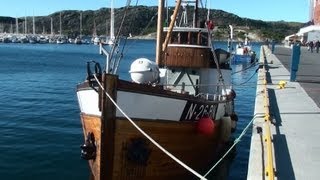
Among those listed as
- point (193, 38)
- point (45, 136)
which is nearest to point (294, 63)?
point (193, 38)

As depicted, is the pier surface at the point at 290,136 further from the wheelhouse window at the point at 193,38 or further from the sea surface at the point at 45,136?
the wheelhouse window at the point at 193,38

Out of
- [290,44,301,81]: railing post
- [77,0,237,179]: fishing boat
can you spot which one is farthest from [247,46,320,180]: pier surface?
[290,44,301,81]: railing post

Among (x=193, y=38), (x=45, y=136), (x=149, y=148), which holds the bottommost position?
(x=45, y=136)

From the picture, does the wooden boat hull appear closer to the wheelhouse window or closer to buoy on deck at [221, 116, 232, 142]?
buoy on deck at [221, 116, 232, 142]

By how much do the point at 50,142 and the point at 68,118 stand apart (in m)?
5.18

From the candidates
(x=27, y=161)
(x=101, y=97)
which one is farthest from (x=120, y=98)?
(x=27, y=161)

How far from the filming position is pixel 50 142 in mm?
18359

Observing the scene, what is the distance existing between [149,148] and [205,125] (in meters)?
1.94

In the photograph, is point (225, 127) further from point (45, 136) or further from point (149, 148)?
point (45, 136)

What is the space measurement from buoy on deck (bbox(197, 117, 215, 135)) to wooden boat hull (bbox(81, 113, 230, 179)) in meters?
0.11

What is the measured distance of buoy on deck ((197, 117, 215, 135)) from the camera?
13261 millimetres

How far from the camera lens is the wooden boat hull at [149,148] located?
11750mm

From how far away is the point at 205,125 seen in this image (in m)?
13.3

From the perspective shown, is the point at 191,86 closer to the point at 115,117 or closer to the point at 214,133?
the point at 214,133
